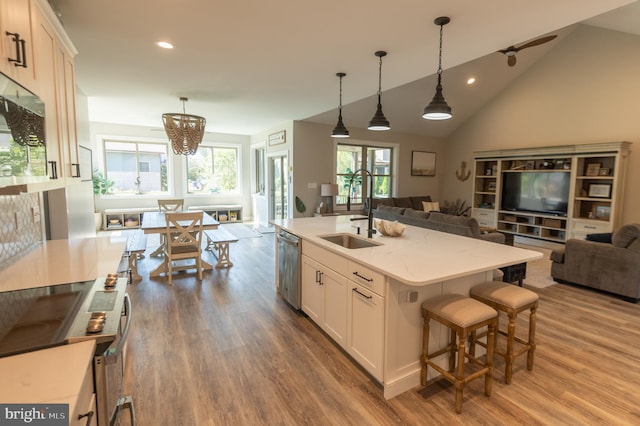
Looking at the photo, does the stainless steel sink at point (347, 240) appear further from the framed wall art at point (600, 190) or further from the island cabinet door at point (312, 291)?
the framed wall art at point (600, 190)

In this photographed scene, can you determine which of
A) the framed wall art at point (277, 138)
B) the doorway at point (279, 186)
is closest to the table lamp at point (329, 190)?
the doorway at point (279, 186)

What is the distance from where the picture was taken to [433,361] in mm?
2273

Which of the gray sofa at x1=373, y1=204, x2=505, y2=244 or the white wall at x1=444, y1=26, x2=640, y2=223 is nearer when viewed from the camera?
the gray sofa at x1=373, y1=204, x2=505, y2=244

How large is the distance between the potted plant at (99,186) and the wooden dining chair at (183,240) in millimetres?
4256

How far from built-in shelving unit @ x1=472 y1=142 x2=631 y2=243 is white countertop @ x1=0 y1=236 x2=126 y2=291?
7.23 meters

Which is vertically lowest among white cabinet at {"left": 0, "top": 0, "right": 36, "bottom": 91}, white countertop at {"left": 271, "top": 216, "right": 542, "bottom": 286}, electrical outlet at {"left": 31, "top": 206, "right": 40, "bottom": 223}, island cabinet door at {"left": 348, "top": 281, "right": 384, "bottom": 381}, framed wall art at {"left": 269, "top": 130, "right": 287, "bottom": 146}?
island cabinet door at {"left": 348, "top": 281, "right": 384, "bottom": 381}

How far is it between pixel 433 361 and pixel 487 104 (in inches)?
289

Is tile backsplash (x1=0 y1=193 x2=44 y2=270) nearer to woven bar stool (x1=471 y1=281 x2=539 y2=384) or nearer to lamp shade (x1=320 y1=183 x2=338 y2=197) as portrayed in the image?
woven bar stool (x1=471 y1=281 x2=539 y2=384)

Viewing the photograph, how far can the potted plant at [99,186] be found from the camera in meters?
7.43

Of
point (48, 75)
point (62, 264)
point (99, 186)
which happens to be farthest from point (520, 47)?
point (99, 186)

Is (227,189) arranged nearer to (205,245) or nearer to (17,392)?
(205,245)

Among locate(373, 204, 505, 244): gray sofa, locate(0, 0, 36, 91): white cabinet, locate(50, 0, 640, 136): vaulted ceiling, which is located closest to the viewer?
locate(0, 0, 36, 91): white cabinet

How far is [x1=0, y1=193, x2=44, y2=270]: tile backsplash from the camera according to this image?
1892mm

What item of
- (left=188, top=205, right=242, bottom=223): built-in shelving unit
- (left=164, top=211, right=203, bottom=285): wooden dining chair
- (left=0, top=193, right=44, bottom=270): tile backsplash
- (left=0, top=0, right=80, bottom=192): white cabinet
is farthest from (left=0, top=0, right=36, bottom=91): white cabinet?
(left=188, top=205, right=242, bottom=223): built-in shelving unit
